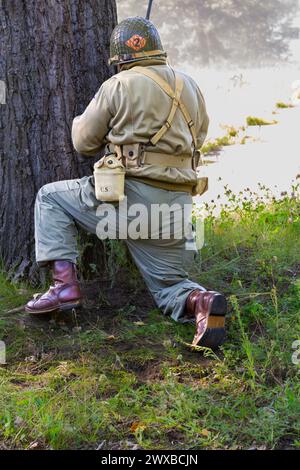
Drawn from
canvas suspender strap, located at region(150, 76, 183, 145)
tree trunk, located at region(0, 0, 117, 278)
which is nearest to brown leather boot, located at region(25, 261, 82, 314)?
tree trunk, located at region(0, 0, 117, 278)

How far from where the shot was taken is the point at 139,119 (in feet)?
13.6

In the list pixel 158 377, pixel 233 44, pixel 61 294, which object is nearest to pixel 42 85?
pixel 61 294

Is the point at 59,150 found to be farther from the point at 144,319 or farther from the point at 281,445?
the point at 281,445

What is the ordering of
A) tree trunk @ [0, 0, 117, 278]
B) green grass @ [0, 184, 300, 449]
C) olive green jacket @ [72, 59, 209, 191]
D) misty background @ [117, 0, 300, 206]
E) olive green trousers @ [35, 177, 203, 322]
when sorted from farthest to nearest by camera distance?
misty background @ [117, 0, 300, 206], tree trunk @ [0, 0, 117, 278], olive green trousers @ [35, 177, 203, 322], olive green jacket @ [72, 59, 209, 191], green grass @ [0, 184, 300, 449]

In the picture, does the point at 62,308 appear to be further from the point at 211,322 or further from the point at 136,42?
the point at 136,42

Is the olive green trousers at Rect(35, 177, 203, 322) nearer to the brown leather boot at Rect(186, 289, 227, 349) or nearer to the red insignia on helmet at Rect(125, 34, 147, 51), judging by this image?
the brown leather boot at Rect(186, 289, 227, 349)

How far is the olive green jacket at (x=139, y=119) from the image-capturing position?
4.12m

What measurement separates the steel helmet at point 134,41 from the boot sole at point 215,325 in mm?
1432

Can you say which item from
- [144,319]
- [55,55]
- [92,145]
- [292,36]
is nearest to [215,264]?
[144,319]

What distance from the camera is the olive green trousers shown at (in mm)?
4285

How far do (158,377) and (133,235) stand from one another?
3.04 ft

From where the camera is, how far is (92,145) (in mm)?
4336

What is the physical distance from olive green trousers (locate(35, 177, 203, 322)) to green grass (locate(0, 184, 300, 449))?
7.9 inches

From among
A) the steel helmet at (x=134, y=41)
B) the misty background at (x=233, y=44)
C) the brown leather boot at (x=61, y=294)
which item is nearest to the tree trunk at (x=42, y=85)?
the steel helmet at (x=134, y=41)
